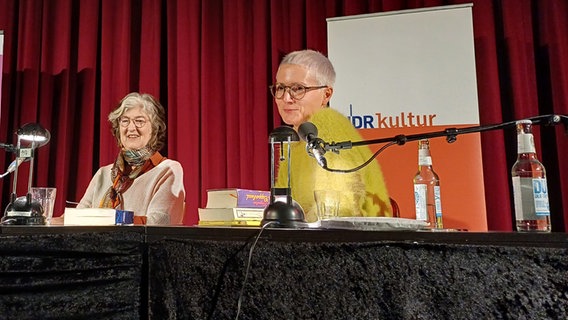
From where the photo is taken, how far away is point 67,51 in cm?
298

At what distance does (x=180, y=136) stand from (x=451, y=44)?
155cm

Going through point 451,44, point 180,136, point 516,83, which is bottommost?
point 180,136

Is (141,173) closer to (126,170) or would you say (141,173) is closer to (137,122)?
(126,170)

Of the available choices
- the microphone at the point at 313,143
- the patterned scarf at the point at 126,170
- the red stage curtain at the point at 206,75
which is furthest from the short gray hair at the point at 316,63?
the microphone at the point at 313,143

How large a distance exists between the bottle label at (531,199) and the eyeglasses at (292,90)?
1.72 m

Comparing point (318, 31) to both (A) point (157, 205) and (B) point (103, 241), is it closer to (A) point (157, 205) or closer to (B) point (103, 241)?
(A) point (157, 205)

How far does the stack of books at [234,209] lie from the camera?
47.7 inches

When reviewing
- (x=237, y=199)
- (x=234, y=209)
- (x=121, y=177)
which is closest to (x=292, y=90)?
(x=121, y=177)

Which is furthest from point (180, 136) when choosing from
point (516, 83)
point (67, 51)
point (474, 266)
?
point (474, 266)

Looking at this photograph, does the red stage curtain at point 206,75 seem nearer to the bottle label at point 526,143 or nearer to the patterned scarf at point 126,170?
the patterned scarf at point 126,170

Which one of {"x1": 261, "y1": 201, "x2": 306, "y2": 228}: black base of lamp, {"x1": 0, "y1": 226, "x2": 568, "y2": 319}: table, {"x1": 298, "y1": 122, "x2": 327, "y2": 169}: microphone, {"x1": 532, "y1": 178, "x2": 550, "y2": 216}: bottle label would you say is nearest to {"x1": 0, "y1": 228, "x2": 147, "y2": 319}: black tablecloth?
{"x1": 0, "y1": 226, "x2": 568, "y2": 319}: table

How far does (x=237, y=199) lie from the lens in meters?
1.32

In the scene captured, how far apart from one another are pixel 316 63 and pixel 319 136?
1.47ft

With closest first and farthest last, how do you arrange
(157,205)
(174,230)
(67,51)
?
(174,230)
(157,205)
(67,51)
